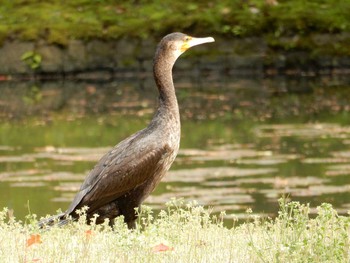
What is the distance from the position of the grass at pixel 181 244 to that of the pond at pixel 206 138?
77.7 inches

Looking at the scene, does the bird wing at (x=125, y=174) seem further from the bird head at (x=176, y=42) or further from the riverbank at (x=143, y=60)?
the riverbank at (x=143, y=60)

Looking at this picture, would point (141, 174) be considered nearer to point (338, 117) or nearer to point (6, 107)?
point (338, 117)

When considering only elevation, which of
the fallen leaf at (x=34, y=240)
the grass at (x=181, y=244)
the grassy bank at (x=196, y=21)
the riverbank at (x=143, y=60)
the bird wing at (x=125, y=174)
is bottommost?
the grass at (x=181, y=244)

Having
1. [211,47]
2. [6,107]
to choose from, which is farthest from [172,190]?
[211,47]

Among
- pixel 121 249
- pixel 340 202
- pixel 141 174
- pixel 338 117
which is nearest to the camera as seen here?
pixel 121 249

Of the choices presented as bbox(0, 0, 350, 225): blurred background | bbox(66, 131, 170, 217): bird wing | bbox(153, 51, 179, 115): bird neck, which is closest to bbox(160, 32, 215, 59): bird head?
bbox(153, 51, 179, 115): bird neck

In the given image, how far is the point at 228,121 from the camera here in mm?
25688

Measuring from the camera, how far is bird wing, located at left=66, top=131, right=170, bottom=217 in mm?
10273

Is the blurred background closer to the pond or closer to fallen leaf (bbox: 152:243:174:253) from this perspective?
the pond

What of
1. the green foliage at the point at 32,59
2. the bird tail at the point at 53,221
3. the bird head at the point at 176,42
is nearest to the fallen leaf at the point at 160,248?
the bird tail at the point at 53,221

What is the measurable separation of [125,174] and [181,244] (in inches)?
45.3

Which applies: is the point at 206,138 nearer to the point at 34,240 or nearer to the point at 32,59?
the point at 32,59

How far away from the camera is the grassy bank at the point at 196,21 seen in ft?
124

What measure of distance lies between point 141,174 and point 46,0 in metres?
31.6
